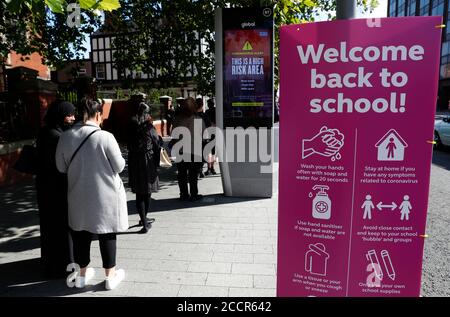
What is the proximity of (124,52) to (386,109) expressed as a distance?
10.9m

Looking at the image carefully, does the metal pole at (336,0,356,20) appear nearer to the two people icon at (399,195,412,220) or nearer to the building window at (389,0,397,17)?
the two people icon at (399,195,412,220)

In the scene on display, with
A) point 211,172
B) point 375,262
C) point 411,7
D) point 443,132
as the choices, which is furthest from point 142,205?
point 411,7

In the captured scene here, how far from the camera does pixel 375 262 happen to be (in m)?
2.34

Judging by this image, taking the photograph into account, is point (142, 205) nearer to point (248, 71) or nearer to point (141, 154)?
point (141, 154)

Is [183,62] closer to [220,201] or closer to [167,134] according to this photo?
[220,201]

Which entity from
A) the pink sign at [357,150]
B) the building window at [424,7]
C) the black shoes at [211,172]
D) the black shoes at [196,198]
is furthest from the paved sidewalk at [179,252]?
the building window at [424,7]

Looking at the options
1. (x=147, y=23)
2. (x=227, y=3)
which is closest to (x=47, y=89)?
(x=147, y=23)

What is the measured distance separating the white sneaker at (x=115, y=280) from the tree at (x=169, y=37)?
680cm

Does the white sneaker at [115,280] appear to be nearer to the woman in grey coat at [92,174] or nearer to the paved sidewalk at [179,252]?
the paved sidewalk at [179,252]

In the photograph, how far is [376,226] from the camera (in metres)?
2.31

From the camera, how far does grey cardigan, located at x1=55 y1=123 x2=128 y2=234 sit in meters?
3.32

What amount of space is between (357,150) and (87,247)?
270cm

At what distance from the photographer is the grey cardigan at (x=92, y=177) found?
332 centimetres

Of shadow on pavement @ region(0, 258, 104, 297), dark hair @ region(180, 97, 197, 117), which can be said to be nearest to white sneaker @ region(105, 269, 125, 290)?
shadow on pavement @ region(0, 258, 104, 297)
